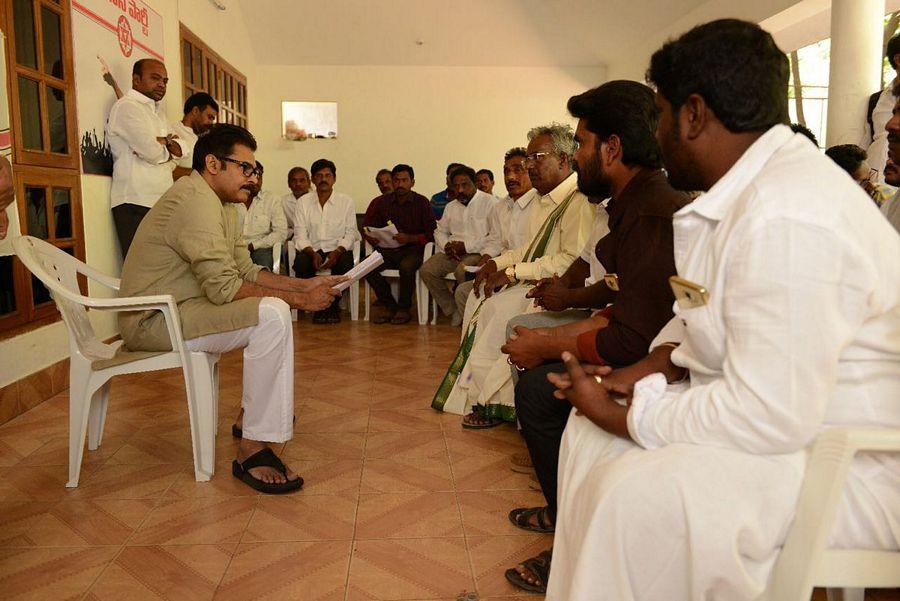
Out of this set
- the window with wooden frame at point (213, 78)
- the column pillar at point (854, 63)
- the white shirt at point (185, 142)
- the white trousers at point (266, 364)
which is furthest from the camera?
the window with wooden frame at point (213, 78)

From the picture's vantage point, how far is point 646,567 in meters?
1.16

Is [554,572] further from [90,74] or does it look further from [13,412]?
[90,74]

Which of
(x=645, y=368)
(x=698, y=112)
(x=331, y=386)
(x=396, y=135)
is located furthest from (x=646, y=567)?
(x=396, y=135)

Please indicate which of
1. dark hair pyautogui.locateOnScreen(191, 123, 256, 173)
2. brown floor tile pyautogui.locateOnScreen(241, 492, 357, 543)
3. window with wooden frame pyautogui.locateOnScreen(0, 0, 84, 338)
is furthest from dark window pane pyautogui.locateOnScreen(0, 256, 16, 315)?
brown floor tile pyautogui.locateOnScreen(241, 492, 357, 543)

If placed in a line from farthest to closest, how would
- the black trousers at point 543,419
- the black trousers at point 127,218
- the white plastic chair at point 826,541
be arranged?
the black trousers at point 127,218, the black trousers at point 543,419, the white plastic chair at point 826,541

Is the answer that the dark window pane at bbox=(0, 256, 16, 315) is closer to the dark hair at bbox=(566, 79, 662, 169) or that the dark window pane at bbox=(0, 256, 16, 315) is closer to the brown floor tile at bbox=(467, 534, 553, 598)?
the brown floor tile at bbox=(467, 534, 553, 598)

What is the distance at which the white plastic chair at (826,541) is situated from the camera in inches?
40.5

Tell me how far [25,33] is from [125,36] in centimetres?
134

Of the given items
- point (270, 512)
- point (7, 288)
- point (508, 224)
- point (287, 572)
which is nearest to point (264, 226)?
point (508, 224)

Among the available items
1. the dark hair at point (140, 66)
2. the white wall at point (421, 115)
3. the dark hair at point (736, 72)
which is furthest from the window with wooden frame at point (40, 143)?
the white wall at point (421, 115)

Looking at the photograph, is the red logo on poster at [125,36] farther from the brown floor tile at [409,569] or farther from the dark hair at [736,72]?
the dark hair at [736,72]

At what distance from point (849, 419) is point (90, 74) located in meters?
4.50

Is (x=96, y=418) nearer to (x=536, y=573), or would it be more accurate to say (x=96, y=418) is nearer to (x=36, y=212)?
(x=36, y=212)

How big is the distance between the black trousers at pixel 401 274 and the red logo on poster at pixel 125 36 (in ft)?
8.57
